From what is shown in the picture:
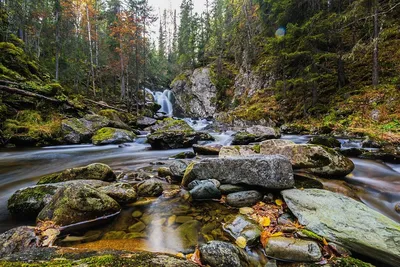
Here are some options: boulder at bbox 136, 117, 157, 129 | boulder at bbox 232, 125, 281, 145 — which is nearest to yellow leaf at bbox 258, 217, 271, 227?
boulder at bbox 232, 125, 281, 145

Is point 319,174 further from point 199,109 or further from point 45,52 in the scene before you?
point 45,52

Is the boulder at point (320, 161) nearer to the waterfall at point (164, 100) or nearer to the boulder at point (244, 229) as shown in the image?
the boulder at point (244, 229)

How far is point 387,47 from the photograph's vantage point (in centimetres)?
1232

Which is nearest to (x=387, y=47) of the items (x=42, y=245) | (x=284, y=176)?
(x=284, y=176)

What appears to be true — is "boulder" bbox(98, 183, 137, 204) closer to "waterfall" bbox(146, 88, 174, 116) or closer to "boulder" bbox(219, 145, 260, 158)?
"boulder" bbox(219, 145, 260, 158)

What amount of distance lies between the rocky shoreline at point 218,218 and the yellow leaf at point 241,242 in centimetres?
1

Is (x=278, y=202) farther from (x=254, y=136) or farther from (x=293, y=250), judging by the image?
(x=254, y=136)

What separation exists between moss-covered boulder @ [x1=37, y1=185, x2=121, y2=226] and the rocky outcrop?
25.8 metres

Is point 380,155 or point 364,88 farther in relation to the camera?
point 364,88

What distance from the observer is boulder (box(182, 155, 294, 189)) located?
371 cm

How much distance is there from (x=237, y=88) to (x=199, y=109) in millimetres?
7181

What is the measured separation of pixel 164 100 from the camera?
34.7 m

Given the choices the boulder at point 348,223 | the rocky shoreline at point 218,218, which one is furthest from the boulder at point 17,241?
the boulder at point 348,223

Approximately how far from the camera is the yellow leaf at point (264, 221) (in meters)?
2.88
